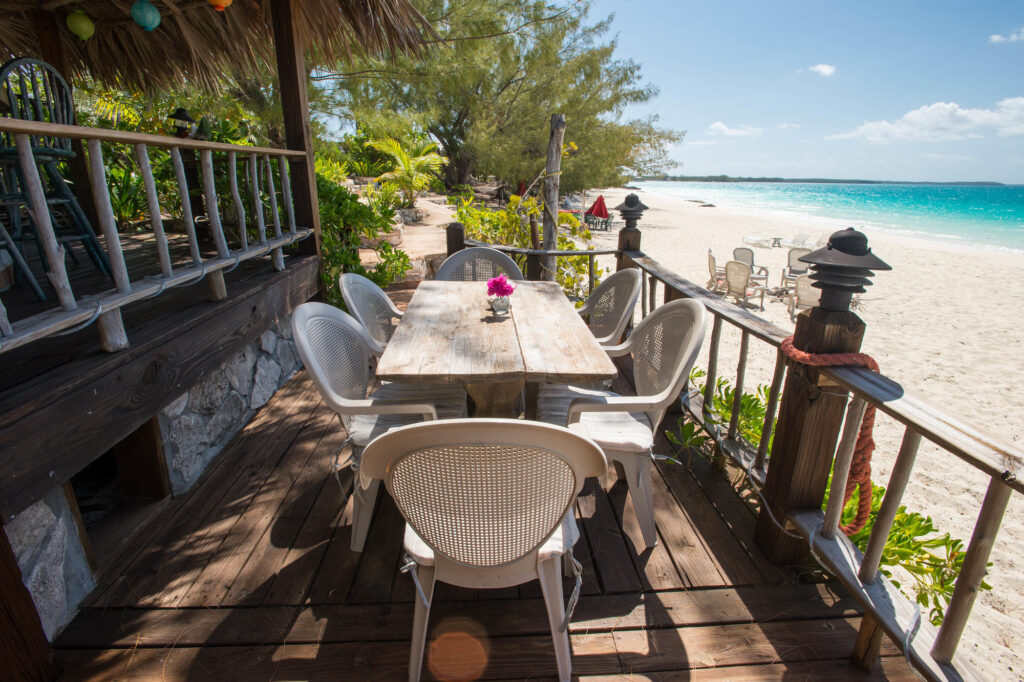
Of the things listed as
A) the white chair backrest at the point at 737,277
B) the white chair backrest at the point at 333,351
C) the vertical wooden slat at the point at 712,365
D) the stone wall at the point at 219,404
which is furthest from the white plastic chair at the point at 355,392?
the white chair backrest at the point at 737,277

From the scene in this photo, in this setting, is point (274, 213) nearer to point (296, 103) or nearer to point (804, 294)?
point (296, 103)

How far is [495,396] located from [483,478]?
31.0 inches

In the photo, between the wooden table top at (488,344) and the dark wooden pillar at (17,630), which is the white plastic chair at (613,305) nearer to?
the wooden table top at (488,344)

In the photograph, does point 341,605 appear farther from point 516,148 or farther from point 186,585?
point 516,148

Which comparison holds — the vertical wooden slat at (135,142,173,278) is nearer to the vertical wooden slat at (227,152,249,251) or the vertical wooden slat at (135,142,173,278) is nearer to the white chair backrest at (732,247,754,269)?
the vertical wooden slat at (227,152,249,251)

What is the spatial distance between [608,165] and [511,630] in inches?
688

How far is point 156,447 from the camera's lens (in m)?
2.22

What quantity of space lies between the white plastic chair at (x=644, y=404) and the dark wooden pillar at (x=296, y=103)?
2.63 metres

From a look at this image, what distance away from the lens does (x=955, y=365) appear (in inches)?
244

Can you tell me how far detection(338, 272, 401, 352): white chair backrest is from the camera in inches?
98.7

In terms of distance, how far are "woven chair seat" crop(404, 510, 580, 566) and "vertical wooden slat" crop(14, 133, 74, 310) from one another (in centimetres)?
132

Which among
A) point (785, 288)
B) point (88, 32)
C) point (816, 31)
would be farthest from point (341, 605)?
point (816, 31)

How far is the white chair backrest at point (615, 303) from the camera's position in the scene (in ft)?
8.92

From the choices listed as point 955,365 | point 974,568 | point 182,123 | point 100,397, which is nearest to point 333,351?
point 100,397
